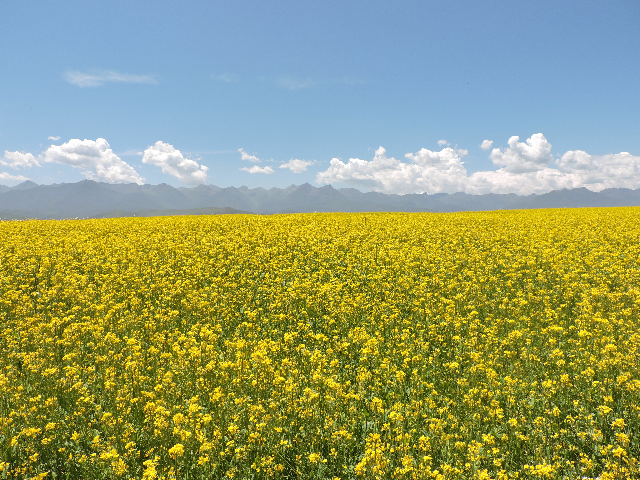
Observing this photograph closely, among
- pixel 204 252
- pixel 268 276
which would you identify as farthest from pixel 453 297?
pixel 204 252

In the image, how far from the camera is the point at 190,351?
713 centimetres

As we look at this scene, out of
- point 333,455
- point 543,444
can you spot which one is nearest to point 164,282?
point 333,455

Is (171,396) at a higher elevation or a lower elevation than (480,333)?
lower

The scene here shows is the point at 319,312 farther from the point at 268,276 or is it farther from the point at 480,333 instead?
the point at 480,333

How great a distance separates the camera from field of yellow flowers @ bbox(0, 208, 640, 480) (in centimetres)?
508

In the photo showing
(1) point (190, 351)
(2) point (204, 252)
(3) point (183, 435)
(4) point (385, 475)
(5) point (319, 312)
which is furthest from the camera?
(2) point (204, 252)

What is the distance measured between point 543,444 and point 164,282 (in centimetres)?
1158

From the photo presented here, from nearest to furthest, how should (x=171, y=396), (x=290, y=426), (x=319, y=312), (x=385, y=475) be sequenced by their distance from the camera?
1. (x=385, y=475)
2. (x=290, y=426)
3. (x=171, y=396)
4. (x=319, y=312)

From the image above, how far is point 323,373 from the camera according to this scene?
22.0 feet

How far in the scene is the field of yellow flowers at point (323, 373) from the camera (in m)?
5.08

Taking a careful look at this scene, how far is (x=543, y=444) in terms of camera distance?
512cm

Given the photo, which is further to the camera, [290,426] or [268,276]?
[268,276]

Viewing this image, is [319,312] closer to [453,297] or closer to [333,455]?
[453,297]

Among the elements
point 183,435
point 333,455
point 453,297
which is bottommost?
point 333,455
